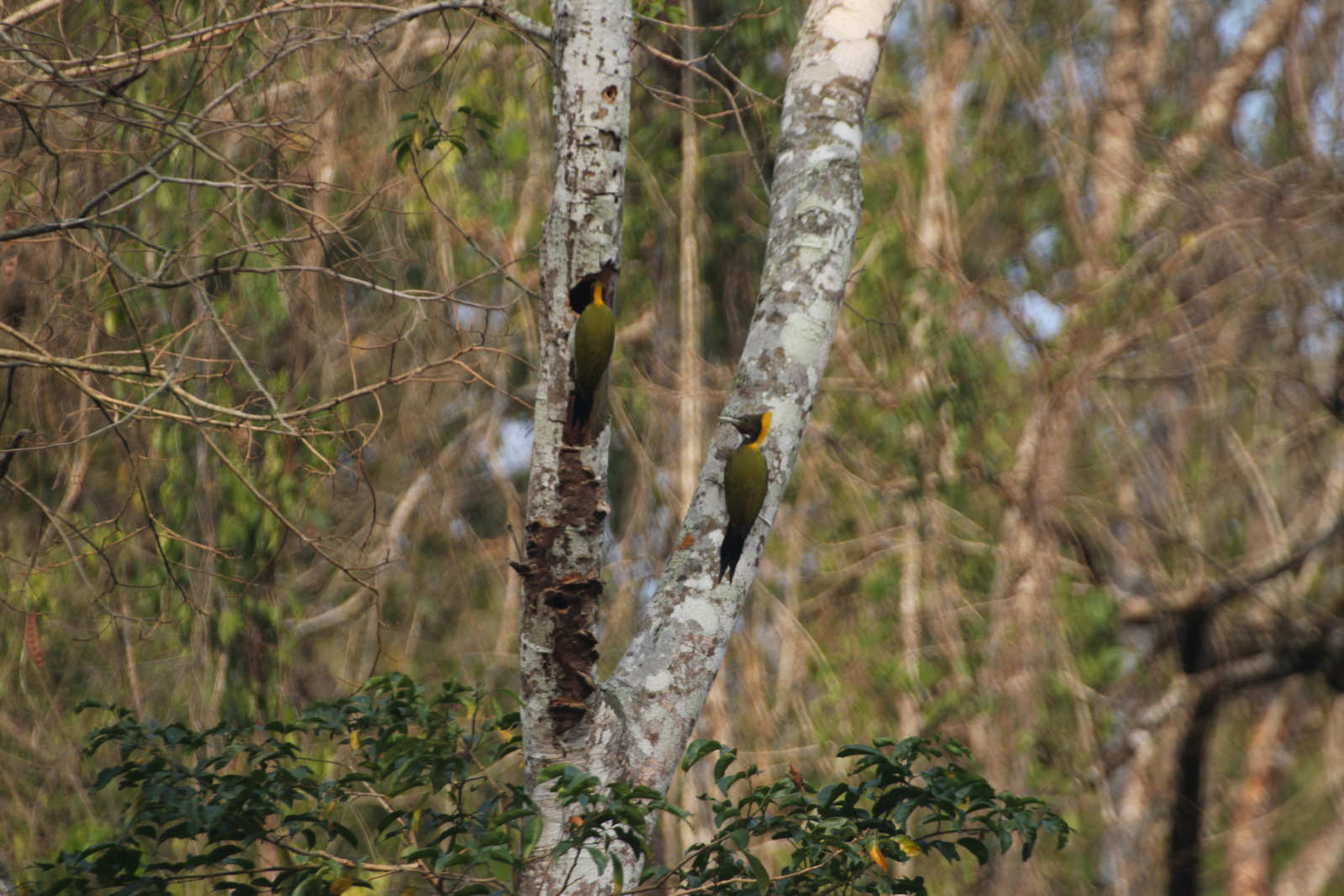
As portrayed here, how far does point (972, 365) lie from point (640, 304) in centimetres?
153

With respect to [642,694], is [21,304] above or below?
above

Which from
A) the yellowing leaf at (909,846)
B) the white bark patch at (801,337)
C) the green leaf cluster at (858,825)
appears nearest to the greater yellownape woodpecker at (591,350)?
the white bark patch at (801,337)

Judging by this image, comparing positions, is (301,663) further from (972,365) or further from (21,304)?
(972,365)

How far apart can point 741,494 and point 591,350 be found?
514 millimetres

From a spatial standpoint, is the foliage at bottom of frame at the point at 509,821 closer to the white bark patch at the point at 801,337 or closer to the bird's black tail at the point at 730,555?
the bird's black tail at the point at 730,555

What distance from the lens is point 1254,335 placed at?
551 centimetres

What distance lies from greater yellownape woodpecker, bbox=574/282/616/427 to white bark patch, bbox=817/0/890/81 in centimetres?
109

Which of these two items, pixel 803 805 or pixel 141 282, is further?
pixel 141 282

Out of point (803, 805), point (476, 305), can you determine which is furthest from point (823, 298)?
point (803, 805)

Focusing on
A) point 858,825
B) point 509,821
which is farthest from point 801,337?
point 509,821

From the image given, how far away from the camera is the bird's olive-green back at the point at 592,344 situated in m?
2.26

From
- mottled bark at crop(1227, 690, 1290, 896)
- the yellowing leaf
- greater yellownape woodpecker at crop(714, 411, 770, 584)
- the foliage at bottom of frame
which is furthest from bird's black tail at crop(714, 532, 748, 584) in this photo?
mottled bark at crop(1227, 690, 1290, 896)

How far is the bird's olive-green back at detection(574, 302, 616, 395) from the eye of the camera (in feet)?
7.41

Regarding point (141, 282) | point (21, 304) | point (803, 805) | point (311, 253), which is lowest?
point (803, 805)
